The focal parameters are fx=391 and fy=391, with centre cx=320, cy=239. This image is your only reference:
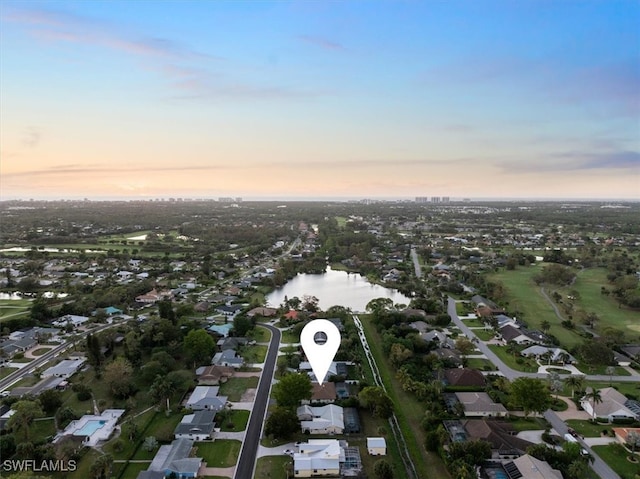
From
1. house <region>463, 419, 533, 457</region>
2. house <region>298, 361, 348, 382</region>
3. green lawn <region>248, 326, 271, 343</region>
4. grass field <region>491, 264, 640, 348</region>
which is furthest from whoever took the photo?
grass field <region>491, 264, 640, 348</region>

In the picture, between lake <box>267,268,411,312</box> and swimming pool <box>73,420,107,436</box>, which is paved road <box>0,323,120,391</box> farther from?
lake <box>267,268,411,312</box>

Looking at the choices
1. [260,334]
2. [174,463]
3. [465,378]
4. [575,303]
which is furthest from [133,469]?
[575,303]

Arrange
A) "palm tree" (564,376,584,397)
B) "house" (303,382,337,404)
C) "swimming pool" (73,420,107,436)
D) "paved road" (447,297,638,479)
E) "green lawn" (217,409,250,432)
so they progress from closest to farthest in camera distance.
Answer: "paved road" (447,297,638,479), "swimming pool" (73,420,107,436), "green lawn" (217,409,250,432), "house" (303,382,337,404), "palm tree" (564,376,584,397)

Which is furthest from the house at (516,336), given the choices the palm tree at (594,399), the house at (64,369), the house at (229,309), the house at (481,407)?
the house at (64,369)

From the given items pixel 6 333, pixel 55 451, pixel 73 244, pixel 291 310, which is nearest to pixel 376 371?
pixel 291 310

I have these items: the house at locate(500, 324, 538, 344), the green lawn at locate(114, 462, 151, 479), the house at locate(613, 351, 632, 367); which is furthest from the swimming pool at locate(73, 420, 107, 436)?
the house at locate(613, 351, 632, 367)

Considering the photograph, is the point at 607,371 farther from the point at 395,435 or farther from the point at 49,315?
the point at 49,315
